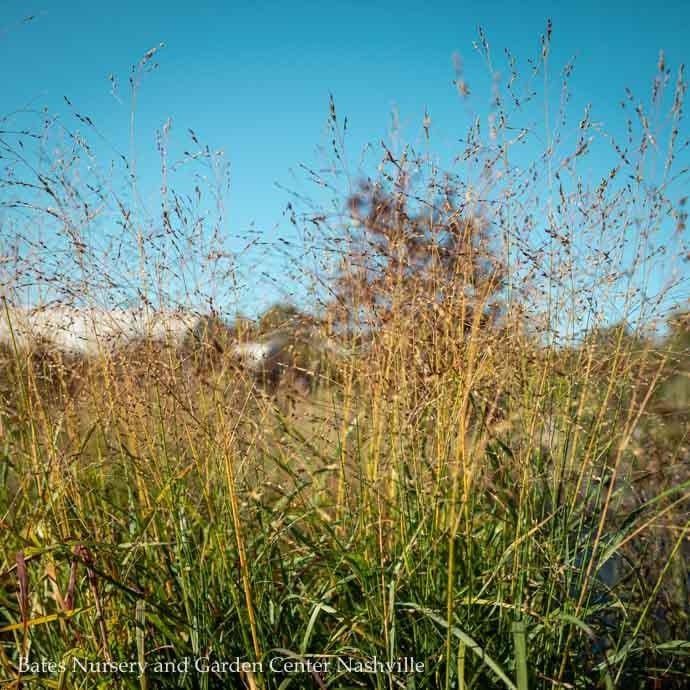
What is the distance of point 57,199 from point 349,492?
1.40 metres

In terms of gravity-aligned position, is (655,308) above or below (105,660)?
above

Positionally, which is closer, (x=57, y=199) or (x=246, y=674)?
(x=246, y=674)

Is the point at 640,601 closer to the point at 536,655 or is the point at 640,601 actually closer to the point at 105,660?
the point at 536,655

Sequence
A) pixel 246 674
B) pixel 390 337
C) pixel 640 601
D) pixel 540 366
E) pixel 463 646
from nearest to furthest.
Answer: pixel 463 646 → pixel 246 674 → pixel 390 337 → pixel 540 366 → pixel 640 601

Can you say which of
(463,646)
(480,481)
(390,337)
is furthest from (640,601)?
(390,337)

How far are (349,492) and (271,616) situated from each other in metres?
0.55

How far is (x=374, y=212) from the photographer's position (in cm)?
234

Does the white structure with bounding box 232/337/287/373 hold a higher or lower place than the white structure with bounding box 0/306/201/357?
lower

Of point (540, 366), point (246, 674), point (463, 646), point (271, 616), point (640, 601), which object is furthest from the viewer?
point (640, 601)

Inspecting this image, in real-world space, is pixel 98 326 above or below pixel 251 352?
above

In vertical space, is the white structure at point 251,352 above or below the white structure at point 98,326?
below

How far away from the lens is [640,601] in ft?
8.68

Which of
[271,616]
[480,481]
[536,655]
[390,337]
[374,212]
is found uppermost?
[374,212]

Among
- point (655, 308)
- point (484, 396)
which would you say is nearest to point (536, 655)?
point (484, 396)
